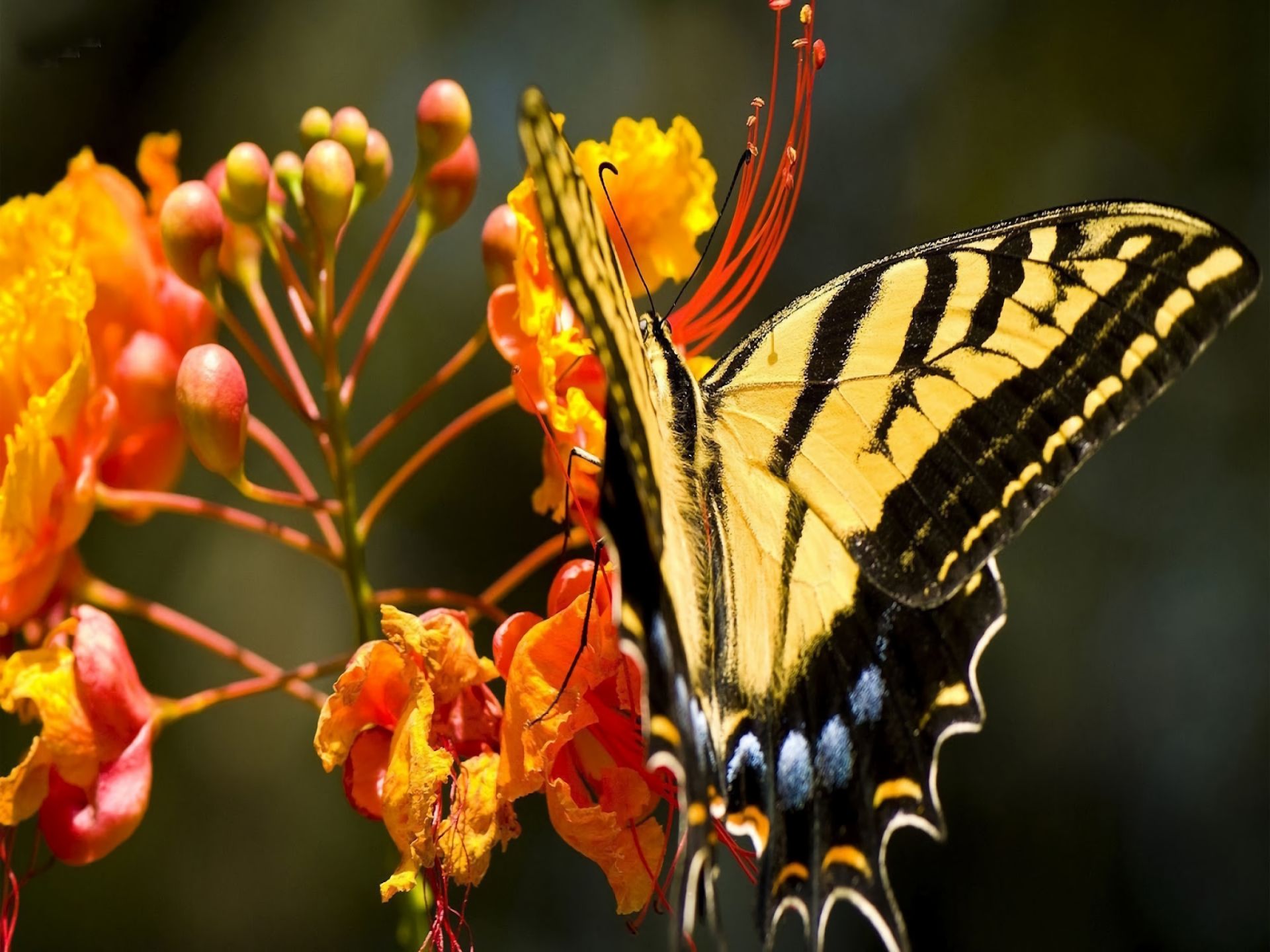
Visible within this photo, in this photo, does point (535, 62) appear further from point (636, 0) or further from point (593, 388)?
point (593, 388)

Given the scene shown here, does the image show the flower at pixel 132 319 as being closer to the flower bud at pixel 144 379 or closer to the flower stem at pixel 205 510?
the flower bud at pixel 144 379

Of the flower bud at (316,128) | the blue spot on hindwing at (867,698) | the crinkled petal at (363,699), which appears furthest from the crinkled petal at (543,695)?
the flower bud at (316,128)

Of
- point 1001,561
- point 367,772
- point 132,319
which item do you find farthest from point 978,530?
point 1001,561

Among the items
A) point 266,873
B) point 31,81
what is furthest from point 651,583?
point 31,81

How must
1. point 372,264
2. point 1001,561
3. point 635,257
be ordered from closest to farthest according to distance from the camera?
point 372,264, point 635,257, point 1001,561

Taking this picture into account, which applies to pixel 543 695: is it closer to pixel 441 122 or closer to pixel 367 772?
pixel 367 772

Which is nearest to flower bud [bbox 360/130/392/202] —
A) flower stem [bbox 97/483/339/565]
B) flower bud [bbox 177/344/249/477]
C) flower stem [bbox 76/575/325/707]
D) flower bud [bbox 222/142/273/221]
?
flower bud [bbox 222/142/273/221]

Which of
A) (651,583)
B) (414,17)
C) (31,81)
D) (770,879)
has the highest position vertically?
(414,17)
